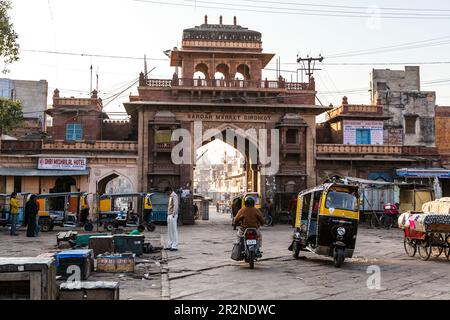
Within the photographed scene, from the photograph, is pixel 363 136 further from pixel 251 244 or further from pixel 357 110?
pixel 251 244

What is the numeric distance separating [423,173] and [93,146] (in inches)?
722

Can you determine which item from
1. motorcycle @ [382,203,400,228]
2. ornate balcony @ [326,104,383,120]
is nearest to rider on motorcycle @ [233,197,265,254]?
motorcycle @ [382,203,400,228]

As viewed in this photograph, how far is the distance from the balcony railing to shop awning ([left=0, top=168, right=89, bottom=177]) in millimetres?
6206

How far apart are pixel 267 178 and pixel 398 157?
27.0ft

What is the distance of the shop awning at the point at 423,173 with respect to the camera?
28.2m

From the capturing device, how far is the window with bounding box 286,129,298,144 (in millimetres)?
29859

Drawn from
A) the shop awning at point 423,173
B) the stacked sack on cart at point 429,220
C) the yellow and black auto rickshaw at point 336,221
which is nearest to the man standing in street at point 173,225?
the yellow and black auto rickshaw at point 336,221

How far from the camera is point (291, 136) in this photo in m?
30.0

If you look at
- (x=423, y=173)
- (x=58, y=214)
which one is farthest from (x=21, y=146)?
(x=423, y=173)

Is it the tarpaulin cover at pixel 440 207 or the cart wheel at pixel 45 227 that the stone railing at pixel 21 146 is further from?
the tarpaulin cover at pixel 440 207

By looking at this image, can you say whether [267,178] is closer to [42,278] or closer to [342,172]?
[342,172]

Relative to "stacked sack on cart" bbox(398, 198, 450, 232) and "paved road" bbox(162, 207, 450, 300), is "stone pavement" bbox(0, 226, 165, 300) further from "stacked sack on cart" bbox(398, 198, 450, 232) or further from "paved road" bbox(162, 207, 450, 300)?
"stacked sack on cart" bbox(398, 198, 450, 232)

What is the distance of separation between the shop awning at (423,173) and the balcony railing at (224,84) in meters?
7.07
